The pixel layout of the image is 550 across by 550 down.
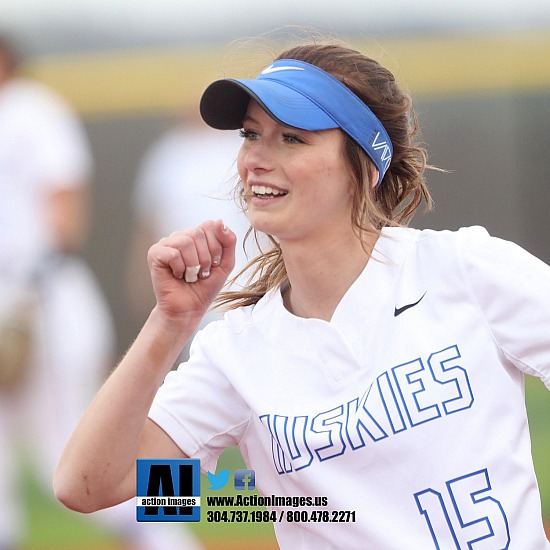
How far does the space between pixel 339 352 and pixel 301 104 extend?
0.51 meters

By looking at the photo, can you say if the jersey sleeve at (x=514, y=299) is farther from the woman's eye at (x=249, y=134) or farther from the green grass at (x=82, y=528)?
the green grass at (x=82, y=528)

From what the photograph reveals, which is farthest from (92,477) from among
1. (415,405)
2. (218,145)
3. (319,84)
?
(218,145)

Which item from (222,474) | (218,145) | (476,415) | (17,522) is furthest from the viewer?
(218,145)

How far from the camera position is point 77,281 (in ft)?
16.1

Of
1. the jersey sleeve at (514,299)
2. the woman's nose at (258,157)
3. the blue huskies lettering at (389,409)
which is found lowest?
the blue huskies lettering at (389,409)

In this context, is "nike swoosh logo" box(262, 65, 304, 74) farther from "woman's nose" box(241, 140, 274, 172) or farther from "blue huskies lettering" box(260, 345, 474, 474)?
"blue huskies lettering" box(260, 345, 474, 474)

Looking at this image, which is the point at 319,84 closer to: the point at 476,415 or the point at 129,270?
the point at 476,415

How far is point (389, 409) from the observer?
2078mm

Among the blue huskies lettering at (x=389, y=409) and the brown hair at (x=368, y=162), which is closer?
the blue huskies lettering at (x=389, y=409)

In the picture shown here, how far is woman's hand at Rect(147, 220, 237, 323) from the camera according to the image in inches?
83.2

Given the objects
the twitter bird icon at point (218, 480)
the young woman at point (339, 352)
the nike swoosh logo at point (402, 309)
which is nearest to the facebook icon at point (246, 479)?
the young woman at point (339, 352)

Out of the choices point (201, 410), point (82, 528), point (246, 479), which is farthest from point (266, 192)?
point (82, 528)

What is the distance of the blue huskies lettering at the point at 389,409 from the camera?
Answer: 2072mm

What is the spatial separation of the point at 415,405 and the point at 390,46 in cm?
726
